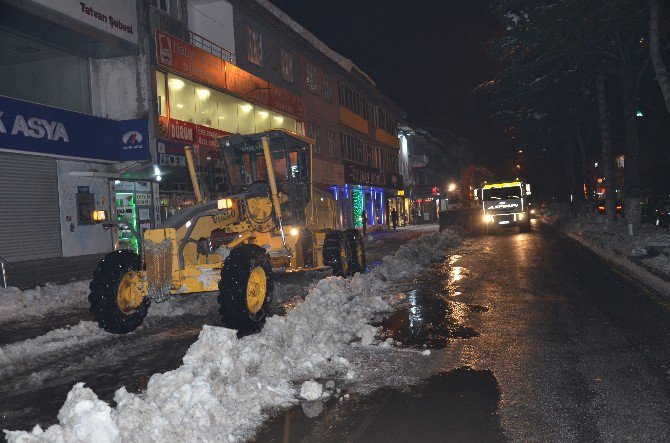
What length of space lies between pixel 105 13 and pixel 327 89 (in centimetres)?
2086

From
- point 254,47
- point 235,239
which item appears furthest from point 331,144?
point 235,239

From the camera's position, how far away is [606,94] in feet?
108

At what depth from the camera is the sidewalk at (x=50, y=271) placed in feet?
49.2

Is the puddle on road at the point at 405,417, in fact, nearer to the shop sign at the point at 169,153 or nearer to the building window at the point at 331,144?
the shop sign at the point at 169,153

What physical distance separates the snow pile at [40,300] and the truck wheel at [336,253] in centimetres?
544

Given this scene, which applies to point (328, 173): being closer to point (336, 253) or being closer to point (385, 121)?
point (385, 121)

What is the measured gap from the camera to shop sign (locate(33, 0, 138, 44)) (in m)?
15.8

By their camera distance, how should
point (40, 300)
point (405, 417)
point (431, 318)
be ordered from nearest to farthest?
1. point (405, 417)
2. point (431, 318)
3. point (40, 300)

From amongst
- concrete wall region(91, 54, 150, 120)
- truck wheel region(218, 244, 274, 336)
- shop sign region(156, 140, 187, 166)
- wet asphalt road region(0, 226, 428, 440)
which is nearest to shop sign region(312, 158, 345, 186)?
shop sign region(156, 140, 187, 166)


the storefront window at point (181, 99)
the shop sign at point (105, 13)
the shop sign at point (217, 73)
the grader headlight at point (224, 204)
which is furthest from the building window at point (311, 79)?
the grader headlight at point (224, 204)

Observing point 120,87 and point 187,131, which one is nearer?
point 120,87

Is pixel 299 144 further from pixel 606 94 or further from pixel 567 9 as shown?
pixel 606 94

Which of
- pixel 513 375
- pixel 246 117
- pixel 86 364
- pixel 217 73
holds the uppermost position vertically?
pixel 217 73

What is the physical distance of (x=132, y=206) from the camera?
2038 centimetres
